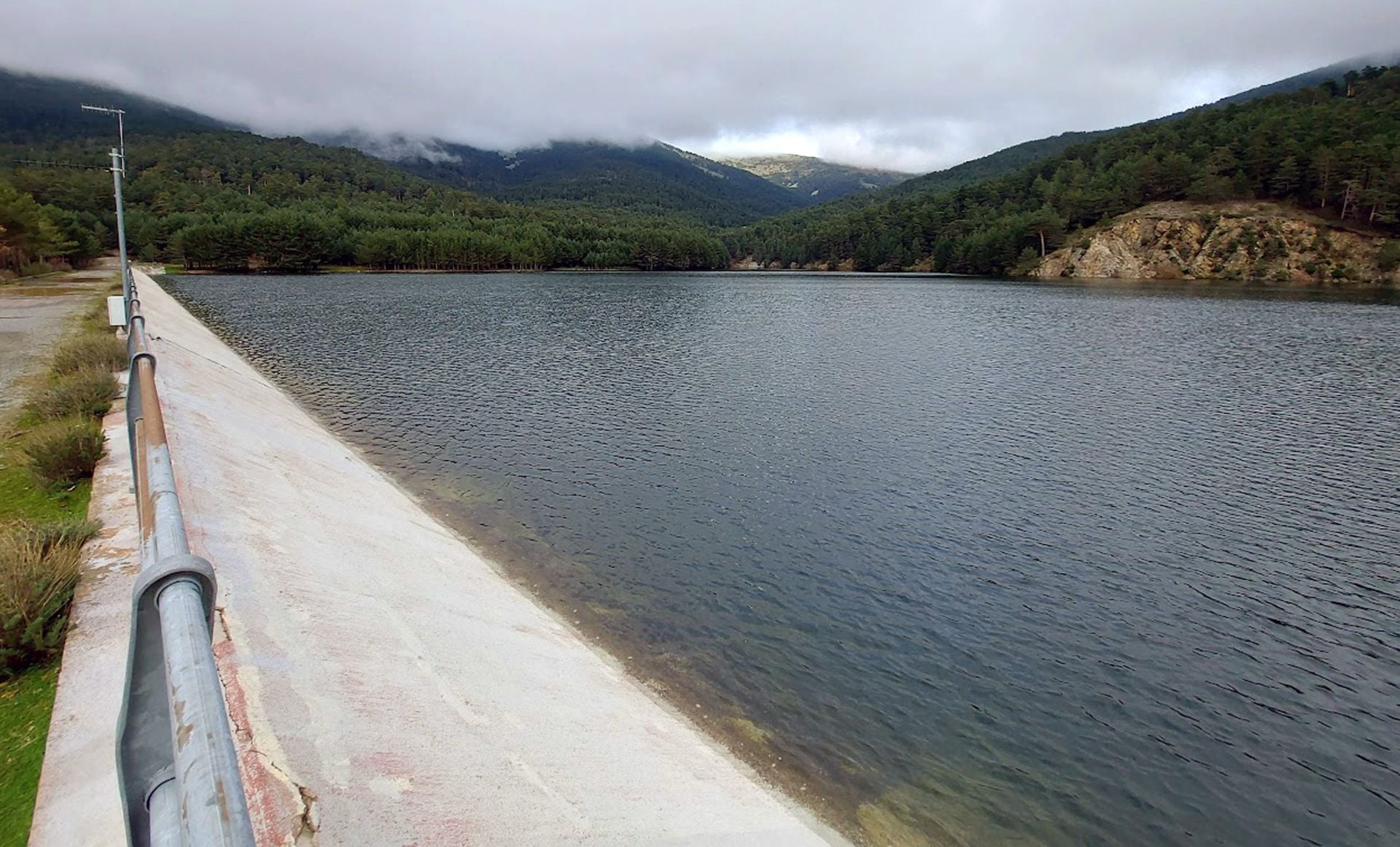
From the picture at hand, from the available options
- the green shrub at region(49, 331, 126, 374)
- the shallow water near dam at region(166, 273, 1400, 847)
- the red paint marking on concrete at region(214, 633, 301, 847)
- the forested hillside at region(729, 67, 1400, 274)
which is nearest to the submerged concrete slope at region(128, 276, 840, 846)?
the red paint marking on concrete at region(214, 633, 301, 847)

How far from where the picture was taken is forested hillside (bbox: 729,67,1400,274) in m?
116

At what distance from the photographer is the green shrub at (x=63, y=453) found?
38.1ft

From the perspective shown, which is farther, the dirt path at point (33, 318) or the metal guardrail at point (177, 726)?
the dirt path at point (33, 318)

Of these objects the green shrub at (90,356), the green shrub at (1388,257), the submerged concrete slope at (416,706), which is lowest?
the submerged concrete slope at (416,706)

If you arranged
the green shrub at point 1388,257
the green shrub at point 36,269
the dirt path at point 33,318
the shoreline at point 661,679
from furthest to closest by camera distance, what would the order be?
the green shrub at point 1388,257 → the green shrub at point 36,269 → the dirt path at point 33,318 → the shoreline at point 661,679

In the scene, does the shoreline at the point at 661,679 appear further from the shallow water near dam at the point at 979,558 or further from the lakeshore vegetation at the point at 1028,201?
the lakeshore vegetation at the point at 1028,201

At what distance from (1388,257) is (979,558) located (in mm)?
135588

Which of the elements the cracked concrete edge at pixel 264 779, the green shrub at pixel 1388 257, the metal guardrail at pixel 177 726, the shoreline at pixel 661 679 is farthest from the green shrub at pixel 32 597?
the green shrub at pixel 1388 257

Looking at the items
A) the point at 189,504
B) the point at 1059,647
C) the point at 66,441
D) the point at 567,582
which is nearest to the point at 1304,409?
the point at 1059,647

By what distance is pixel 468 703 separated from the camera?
8.22m

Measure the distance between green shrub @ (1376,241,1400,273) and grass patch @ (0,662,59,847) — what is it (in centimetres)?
14979

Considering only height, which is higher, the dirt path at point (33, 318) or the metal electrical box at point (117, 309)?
the metal electrical box at point (117, 309)

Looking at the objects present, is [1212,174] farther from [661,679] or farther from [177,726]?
[177,726]

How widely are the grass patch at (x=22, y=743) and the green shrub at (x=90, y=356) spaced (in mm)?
15790
